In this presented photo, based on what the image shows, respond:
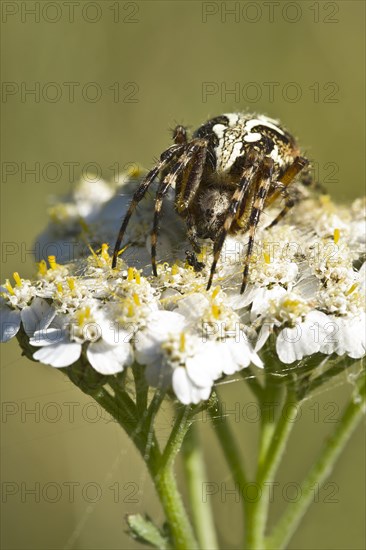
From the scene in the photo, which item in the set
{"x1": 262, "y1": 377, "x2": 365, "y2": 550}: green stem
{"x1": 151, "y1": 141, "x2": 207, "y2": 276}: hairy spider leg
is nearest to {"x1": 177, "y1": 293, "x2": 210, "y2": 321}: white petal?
{"x1": 151, "y1": 141, "x2": 207, "y2": 276}: hairy spider leg

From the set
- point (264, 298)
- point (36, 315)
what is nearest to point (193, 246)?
point (264, 298)

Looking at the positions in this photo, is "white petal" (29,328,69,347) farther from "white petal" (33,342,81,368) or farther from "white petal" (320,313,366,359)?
"white petal" (320,313,366,359)

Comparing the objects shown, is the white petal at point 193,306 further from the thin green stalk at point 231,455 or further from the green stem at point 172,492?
the thin green stalk at point 231,455

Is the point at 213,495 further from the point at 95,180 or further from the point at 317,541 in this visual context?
the point at 95,180

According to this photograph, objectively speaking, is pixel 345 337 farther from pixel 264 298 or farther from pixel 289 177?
pixel 289 177

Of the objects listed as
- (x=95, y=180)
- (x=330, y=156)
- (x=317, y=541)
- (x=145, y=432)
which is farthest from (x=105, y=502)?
(x=330, y=156)

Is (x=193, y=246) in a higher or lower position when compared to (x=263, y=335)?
higher
